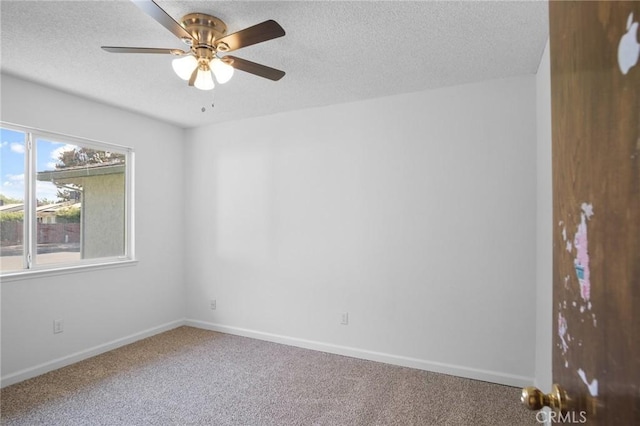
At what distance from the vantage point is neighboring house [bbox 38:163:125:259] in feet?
11.1

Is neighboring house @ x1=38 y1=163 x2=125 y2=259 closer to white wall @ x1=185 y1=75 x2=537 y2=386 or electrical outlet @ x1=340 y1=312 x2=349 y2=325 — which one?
white wall @ x1=185 y1=75 x2=537 y2=386

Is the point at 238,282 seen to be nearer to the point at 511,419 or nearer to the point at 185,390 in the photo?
the point at 185,390

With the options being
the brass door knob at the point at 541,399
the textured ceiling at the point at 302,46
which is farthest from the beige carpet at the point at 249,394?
the textured ceiling at the point at 302,46

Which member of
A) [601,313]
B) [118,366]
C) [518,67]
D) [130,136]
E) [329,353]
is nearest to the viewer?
[601,313]

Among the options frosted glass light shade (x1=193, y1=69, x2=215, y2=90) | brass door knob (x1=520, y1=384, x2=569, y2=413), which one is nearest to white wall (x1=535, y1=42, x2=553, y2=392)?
brass door knob (x1=520, y1=384, x2=569, y2=413)

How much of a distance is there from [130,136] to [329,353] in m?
3.15

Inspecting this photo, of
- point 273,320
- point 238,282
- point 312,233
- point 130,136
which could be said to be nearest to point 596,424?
point 312,233

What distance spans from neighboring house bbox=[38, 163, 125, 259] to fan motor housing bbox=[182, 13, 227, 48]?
2.25 m

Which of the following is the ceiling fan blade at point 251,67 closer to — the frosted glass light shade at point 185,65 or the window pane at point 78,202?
the frosted glass light shade at point 185,65

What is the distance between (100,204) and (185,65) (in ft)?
7.73

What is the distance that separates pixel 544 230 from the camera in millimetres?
2330

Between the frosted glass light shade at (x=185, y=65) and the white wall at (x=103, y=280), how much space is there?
6.12 feet

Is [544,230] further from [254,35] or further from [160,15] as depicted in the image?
[160,15]

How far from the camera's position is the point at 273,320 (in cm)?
375
